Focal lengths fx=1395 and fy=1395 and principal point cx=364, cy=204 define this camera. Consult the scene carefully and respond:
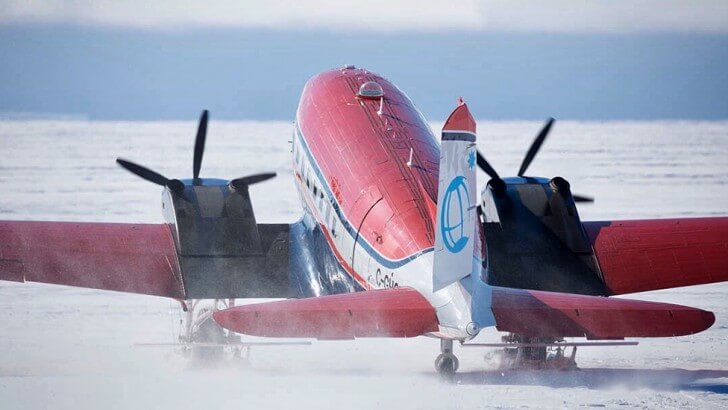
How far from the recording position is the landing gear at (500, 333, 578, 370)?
23984 millimetres

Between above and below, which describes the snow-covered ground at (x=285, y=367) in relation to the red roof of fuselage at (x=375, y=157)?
below

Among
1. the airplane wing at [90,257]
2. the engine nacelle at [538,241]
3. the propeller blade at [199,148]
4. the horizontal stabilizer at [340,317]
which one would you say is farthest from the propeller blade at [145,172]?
the horizontal stabilizer at [340,317]

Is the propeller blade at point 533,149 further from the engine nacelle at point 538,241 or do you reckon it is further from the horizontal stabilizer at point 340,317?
the horizontal stabilizer at point 340,317

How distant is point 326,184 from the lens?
25562 mm

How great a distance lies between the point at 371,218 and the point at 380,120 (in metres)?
3.72

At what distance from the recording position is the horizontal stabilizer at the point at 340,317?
18.7 meters

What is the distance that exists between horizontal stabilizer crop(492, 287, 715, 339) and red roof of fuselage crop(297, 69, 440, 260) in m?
2.15

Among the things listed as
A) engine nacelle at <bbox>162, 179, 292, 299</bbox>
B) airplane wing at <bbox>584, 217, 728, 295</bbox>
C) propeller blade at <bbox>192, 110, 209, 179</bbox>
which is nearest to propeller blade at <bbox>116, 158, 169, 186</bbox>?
engine nacelle at <bbox>162, 179, 292, 299</bbox>

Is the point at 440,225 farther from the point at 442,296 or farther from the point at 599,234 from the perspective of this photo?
the point at 599,234

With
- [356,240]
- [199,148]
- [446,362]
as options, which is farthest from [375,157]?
[446,362]

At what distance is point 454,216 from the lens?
750 inches

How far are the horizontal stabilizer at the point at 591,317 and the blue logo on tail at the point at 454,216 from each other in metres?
1.16

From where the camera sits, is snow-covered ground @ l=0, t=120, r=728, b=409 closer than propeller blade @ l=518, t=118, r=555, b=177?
Yes

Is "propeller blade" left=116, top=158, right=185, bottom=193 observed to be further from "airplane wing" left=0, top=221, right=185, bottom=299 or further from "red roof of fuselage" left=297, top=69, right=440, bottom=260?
"red roof of fuselage" left=297, top=69, right=440, bottom=260
